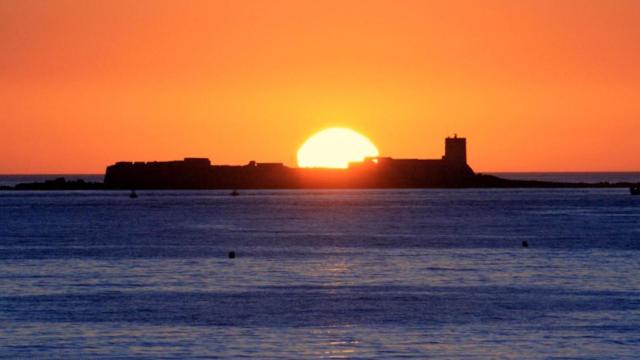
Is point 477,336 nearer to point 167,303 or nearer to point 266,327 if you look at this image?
point 266,327

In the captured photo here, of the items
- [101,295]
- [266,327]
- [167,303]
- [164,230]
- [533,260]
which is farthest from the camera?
[164,230]

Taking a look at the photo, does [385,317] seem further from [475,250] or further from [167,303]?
[475,250]

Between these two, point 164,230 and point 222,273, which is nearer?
point 222,273

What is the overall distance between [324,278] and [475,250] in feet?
67.1

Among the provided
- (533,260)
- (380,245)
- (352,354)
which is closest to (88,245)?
(380,245)

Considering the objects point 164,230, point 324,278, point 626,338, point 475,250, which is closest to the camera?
point 626,338

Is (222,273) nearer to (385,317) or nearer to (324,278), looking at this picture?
(324,278)

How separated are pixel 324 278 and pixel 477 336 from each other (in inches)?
715

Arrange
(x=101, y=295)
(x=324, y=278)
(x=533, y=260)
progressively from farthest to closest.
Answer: (x=533, y=260) → (x=324, y=278) → (x=101, y=295)

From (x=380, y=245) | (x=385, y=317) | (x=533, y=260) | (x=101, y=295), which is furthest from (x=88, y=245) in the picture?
(x=385, y=317)

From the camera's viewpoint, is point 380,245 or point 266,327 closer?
point 266,327

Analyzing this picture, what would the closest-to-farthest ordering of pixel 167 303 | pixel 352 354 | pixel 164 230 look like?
pixel 352 354
pixel 167 303
pixel 164 230

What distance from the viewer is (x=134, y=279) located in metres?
50.8

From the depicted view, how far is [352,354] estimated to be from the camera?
30.2 m
